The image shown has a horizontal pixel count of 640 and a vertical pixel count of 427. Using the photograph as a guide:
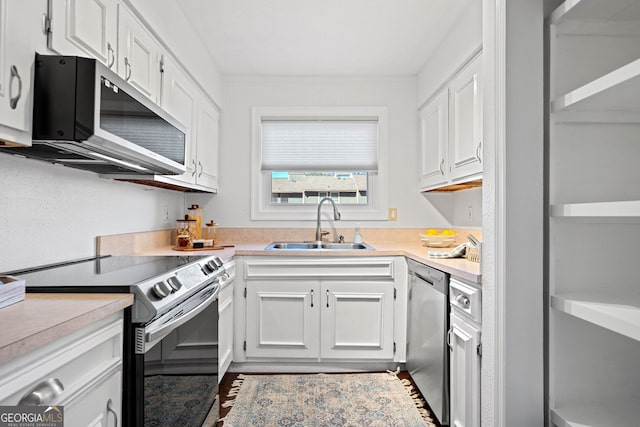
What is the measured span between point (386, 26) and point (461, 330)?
186 centimetres

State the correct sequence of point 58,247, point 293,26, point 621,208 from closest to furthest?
point 621,208, point 58,247, point 293,26

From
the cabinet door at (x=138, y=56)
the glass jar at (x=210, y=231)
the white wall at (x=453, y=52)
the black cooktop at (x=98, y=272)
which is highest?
the white wall at (x=453, y=52)

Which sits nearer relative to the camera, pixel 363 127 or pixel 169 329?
pixel 169 329

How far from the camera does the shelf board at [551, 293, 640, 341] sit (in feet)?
2.79

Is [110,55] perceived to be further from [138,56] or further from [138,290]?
[138,290]

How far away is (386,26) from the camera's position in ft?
7.93

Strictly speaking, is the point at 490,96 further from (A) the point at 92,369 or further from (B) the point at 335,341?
(B) the point at 335,341

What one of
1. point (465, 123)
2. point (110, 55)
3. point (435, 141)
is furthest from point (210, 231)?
point (465, 123)

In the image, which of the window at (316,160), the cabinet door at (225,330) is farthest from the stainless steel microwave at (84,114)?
the window at (316,160)

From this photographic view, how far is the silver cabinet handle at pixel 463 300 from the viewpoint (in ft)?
5.45

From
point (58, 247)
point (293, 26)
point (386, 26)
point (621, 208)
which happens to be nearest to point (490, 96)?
point (621, 208)

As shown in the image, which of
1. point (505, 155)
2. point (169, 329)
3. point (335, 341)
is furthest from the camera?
point (335, 341)

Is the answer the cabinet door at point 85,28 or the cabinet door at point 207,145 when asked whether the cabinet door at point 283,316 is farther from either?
the cabinet door at point 85,28

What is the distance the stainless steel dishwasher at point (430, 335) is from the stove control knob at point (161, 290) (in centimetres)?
131
